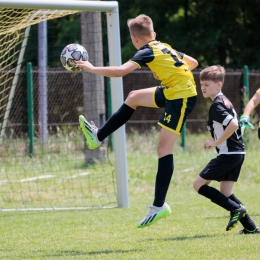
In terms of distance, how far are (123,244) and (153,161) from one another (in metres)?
7.12

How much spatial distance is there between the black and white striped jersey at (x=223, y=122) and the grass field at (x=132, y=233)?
81 cm

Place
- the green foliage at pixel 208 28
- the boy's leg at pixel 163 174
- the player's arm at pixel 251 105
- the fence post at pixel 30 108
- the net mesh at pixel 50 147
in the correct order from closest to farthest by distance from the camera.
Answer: the boy's leg at pixel 163 174
the player's arm at pixel 251 105
the net mesh at pixel 50 147
the fence post at pixel 30 108
the green foliage at pixel 208 28

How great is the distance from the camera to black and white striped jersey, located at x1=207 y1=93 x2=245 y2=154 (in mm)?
6090

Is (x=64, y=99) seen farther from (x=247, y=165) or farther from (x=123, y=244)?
(x=123, y=244)

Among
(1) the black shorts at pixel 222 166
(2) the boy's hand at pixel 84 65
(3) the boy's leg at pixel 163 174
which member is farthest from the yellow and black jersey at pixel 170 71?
(1) the black shorts at pixel 222 166

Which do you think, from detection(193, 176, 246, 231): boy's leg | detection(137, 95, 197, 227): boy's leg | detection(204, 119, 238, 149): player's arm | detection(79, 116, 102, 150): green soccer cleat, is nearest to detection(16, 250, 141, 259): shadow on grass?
detection(137, 95, 197, 227): boy's leg

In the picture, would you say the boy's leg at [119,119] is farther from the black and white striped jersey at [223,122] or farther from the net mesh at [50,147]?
the net mesh at [50,147]

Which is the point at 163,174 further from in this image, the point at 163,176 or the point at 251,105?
the point at 251,105

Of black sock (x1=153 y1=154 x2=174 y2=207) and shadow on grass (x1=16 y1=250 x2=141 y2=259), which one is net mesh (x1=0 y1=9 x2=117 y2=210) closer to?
black sock (x1=153 y1=154 x2=174 y2=207)

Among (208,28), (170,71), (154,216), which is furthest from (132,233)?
(208,28)

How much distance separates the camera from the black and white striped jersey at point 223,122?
6.09 meters

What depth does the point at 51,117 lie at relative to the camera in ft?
49.6

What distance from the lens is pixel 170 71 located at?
6316 mm

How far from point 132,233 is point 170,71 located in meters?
1.68
